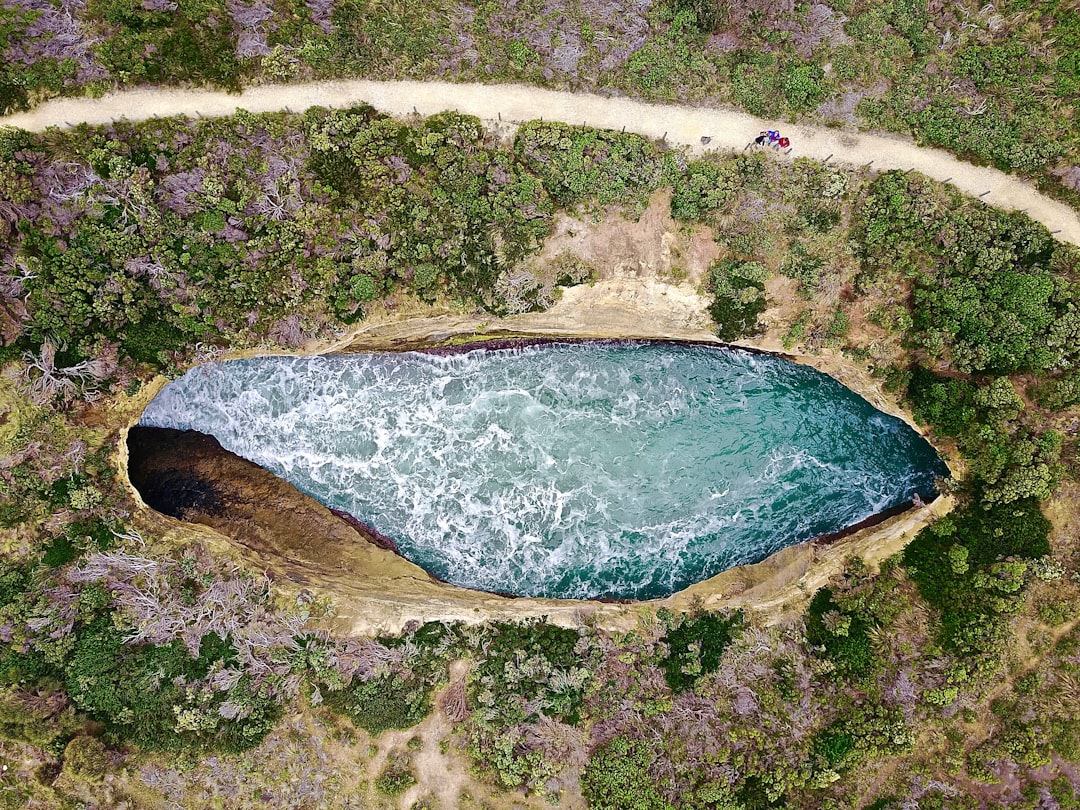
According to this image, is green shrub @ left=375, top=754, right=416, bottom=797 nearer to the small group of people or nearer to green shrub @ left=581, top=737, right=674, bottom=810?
green shrub @ left=581, top=737, right=674, bottom=810

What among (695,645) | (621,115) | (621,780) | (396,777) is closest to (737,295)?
(621,115)

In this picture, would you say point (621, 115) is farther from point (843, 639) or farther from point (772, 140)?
point (843, 639)

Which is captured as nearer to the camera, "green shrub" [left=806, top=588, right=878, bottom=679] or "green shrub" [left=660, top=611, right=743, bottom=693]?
"green shrub" [left=806, top=588, right=878, bottom=679]

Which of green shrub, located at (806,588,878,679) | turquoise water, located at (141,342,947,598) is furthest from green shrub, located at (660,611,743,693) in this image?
green shrub, located at (806,588,878,679)

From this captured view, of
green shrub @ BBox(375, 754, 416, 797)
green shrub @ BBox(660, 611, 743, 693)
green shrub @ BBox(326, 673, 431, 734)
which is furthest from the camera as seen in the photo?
green shrub @ BBox(660, 611, 743, 693)

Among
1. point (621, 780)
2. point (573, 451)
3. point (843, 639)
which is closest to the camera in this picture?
point (621, 780)

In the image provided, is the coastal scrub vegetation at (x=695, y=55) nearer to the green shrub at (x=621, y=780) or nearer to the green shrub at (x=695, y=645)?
the green shrub at (x=695, y=645)

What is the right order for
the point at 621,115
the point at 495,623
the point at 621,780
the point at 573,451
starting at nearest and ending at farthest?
the point at 621,780, the point at 621,115, the point at 495,623, the point at 573,451
